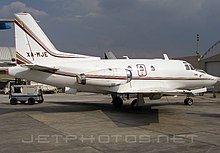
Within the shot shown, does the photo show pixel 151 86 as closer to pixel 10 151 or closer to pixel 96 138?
pixel 96 138

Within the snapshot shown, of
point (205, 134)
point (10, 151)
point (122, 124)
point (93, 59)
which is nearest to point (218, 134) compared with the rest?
point (205, 134)

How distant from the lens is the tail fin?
59.7ft

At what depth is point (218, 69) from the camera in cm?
4772

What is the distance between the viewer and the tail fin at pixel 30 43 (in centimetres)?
1820

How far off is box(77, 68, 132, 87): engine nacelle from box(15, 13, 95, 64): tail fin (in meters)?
2.42

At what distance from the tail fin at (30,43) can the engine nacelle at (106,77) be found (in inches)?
95.2

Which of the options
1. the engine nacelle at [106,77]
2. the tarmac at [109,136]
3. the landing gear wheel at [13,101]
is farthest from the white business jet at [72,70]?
the landing gear wheel at [13,101]

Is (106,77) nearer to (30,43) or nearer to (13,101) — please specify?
(30,43)

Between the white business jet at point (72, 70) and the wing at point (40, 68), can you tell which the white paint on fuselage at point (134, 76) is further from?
the wing at point (40, 68)

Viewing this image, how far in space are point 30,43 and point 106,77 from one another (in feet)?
16.3

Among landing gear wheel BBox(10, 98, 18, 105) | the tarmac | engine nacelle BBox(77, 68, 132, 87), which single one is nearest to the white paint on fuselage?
engine nacelle BBox(77, 68, 132, 87)

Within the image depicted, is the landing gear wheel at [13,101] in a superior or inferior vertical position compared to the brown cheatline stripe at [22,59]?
inferior

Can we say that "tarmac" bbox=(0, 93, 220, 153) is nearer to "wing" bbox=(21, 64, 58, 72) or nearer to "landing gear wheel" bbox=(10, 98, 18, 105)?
"wing" bbox=(21, 64, 58, 72)

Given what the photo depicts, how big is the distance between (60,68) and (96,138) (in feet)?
25.7
